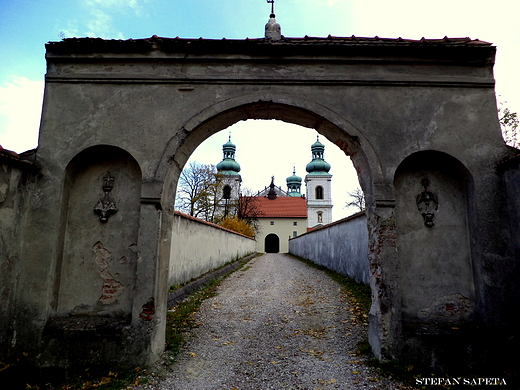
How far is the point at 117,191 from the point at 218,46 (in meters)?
2.83

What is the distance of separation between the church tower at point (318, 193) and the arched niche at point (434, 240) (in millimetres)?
46766

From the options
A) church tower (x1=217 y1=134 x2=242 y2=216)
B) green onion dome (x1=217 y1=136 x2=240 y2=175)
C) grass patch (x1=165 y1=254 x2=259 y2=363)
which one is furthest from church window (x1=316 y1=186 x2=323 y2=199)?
grass patch (x1=165 y1=254 x2=259 y2=363)

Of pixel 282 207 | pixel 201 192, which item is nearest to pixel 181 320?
pixel 201 192

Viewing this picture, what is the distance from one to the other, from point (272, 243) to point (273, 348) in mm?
44384

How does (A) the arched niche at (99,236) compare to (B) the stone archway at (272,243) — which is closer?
(A) the arched niche at (99,236)

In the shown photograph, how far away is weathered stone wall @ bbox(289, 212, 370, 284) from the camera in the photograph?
9.52 meters

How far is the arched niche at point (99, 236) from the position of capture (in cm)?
446

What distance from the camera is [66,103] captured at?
4.69 m

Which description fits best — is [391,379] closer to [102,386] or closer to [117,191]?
[102,386]

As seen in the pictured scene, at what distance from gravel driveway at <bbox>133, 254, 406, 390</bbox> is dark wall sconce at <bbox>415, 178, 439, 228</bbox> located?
232cm

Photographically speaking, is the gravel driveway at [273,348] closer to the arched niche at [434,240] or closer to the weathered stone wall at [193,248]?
the arched niche at [434,240]

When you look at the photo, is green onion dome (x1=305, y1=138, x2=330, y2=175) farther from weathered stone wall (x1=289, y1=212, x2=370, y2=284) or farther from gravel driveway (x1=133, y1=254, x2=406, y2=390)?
gravel driveway (x1=133, y1=254, x2=406, y2=390)

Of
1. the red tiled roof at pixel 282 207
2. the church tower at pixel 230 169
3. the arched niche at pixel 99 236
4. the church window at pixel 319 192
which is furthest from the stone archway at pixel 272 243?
the arched niche at pixel 99 236

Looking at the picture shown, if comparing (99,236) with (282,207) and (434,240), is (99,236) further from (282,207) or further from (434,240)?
(282,207)
